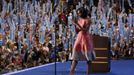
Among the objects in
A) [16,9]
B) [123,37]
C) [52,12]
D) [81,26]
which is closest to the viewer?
[81,26]

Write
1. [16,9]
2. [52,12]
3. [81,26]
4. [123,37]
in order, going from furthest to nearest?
[123,37] < [52,12] < [16,9] < [81,26]

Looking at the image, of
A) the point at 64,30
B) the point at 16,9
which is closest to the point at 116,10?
the point at 64,30

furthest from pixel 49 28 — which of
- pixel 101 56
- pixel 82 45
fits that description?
pixel 82 45

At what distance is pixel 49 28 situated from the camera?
873 centimetres

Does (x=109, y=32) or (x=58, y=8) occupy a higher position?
(x=58, y=8)

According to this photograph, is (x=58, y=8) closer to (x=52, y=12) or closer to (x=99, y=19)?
(x=52, y=12)

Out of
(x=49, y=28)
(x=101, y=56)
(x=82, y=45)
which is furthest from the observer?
(x=49, y=28)

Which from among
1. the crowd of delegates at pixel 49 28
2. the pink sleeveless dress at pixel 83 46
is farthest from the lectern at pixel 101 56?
the pink sleeveless dress at pixel 83 46

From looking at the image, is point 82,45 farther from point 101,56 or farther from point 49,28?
point 49,28

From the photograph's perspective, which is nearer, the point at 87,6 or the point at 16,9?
the point at 16,9

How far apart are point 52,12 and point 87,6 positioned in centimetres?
100

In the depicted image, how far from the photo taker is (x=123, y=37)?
9.54 metres

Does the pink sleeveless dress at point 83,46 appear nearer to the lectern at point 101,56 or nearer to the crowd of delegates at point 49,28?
the lectern at point 101,56

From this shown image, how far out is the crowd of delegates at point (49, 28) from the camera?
26.0ft
